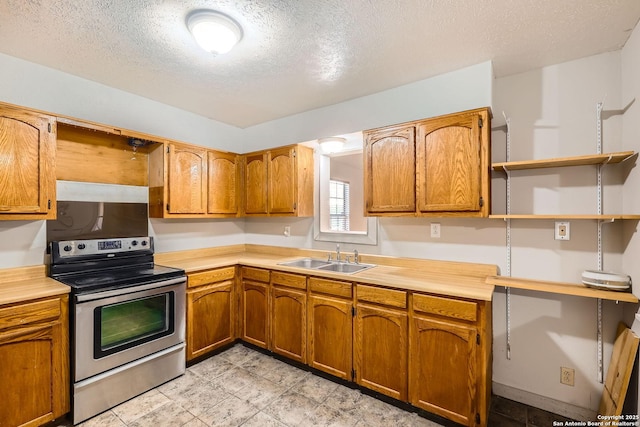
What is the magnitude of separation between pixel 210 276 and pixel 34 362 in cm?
128

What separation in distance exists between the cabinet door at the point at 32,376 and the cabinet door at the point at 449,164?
8.87 ft

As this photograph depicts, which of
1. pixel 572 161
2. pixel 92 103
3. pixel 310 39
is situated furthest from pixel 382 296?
pixel 92 103

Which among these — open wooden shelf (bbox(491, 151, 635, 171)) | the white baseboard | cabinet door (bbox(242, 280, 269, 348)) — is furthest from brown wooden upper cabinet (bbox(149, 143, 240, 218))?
the white baseboard

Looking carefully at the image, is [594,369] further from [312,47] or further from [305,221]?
[312,47]

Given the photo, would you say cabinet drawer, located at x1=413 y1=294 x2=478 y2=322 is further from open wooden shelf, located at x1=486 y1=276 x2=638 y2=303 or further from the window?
the window

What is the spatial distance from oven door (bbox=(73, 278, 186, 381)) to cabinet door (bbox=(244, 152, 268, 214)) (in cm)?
118

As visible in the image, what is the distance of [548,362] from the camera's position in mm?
2186

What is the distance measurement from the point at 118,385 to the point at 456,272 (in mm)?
2702

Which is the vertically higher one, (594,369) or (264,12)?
(264,12)

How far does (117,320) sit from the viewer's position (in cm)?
224

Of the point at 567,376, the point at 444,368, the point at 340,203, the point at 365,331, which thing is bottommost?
the point at 567,376

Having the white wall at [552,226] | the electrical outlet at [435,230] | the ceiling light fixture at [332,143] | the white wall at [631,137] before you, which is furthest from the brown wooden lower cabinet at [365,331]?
the ceiling light fixture at [332,143]

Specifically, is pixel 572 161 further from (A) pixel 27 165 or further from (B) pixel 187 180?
(A) pixel 27 165

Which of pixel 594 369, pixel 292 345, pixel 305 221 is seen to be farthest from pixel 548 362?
pixel 305 221
